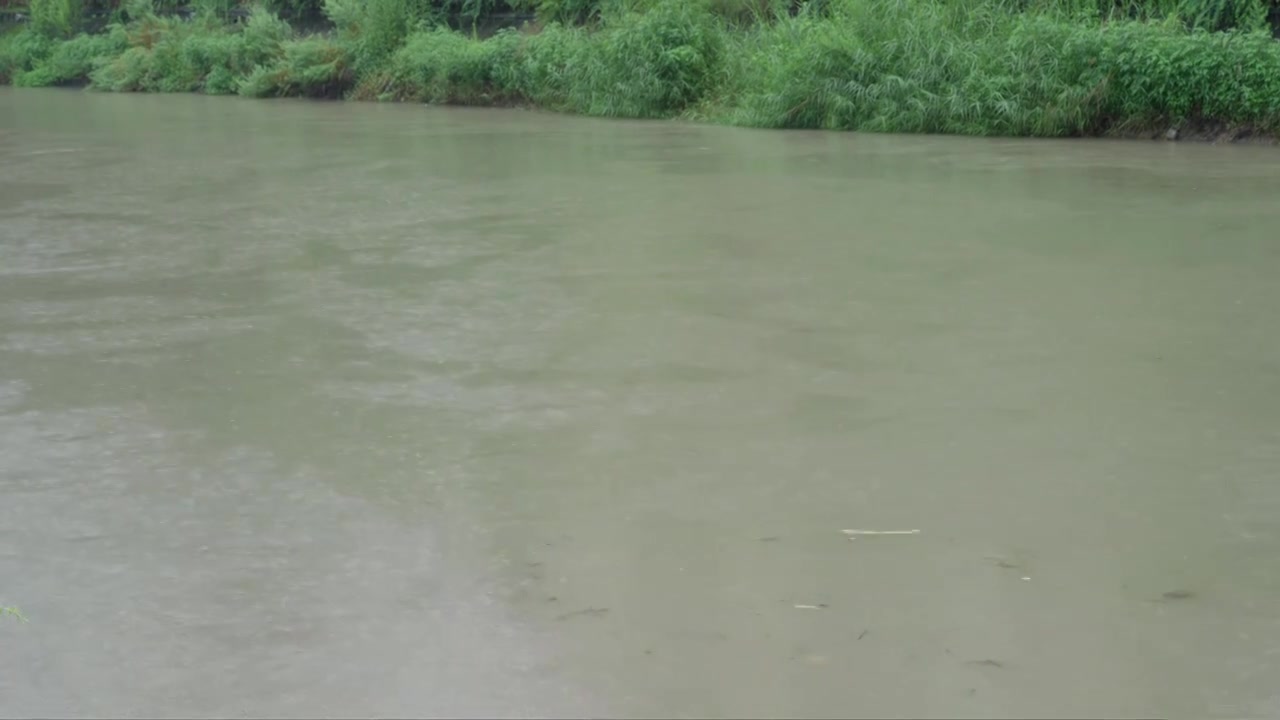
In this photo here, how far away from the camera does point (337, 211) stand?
964 cm

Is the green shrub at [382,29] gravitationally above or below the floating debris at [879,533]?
below

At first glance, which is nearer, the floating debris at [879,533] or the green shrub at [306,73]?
the floating debris at [879,533]

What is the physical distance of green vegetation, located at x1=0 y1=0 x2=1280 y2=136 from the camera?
13000 millimetres

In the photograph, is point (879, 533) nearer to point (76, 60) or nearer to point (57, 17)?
point (76, 60)

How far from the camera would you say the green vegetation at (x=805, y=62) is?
13000 millimetres

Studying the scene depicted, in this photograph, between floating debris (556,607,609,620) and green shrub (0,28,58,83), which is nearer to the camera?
floating debris (556,607,609,620)

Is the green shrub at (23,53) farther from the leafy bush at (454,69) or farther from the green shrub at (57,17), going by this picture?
the leafy bush at (454,69)

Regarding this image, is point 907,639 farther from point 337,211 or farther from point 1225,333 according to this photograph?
point 337,211

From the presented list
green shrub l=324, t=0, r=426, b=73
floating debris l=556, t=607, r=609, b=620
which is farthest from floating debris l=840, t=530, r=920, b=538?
green shrub l=324, t=0, r=426, b=73

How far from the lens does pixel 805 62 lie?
48.8 ft

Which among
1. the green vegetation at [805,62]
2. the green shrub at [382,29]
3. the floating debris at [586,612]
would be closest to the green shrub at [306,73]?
the green vegetation at [805,62]

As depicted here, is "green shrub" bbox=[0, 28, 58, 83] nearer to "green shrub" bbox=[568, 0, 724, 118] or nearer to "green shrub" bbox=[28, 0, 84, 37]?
"green shrub" bbox=[28, 0, 84, 37]

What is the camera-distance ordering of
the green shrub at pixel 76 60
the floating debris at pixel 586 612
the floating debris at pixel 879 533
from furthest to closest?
the green shrub at pixel 76 60 < the floating debris at pixel 879 533 < the floating debris at pixel 586 612

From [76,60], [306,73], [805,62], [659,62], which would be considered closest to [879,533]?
[805,62]
